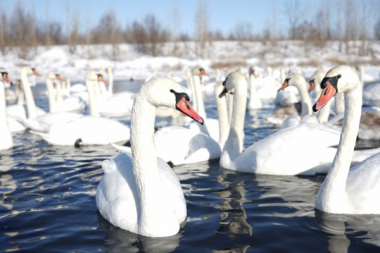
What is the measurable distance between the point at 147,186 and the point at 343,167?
1876 mm

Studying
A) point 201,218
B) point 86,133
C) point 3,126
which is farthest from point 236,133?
point 3,126

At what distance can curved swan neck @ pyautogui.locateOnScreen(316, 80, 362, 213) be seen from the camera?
4172 millimetres

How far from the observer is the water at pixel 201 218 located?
3.84 meters

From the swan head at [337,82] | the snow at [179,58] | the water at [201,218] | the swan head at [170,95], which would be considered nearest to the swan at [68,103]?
the water at [201,218]

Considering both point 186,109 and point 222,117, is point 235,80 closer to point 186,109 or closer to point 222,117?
point 222,117

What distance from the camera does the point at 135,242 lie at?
152 inches

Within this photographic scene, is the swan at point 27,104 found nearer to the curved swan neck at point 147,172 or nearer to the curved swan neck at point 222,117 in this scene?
the curved swan neck at point 222,117

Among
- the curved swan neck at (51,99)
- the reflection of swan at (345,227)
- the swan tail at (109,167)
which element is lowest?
the reflection of swan at (345,227)

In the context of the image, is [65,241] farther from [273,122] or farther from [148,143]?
[273,122]

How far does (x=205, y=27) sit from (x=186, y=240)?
48.6 meters

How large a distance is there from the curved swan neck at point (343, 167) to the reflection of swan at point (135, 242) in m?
1.52

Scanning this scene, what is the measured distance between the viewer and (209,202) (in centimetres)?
504

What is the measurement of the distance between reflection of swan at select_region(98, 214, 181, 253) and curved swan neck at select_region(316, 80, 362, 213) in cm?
152

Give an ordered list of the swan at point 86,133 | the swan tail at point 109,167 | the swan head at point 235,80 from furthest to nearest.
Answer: the swan at point 86,133
the swan head at point 235,80
the swan tail at point 109,167
